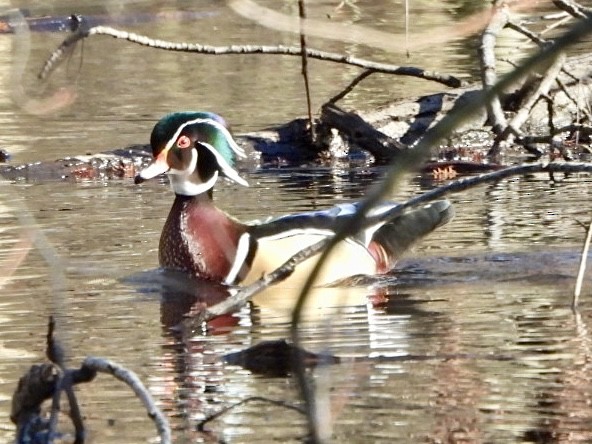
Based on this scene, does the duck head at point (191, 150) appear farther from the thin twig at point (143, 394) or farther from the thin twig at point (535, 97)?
the thin twig at point (143, 394)

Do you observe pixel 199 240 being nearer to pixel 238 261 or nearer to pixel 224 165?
pixel 238 261

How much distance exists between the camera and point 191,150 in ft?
26.9

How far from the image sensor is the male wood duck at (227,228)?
770cm

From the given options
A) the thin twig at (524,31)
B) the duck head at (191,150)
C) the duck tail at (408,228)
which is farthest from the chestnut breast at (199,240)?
the thin twig at (524,31)

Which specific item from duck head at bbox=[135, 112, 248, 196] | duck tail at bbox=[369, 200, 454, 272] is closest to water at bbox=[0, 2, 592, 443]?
duck tail at bbox=[369, 200, 454, 272]

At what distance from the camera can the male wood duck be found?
7699mm

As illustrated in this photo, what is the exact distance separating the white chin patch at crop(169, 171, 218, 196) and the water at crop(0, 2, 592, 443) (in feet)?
1.30

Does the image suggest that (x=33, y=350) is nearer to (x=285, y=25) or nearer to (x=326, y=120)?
(x=285, y=25)

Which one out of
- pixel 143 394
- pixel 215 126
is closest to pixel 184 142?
pixel 215 126

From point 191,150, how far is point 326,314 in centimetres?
177

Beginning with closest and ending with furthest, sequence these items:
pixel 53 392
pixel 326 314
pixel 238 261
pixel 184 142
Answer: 1. pixel 53 392
2. pixel 326 314
3. pixel 238 261
4. pixel 184 142

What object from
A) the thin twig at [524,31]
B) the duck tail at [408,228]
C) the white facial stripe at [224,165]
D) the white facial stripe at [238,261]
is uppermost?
the thin twig at [524,31]

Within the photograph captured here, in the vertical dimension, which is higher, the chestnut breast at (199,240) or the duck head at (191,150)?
the duck head at (191,150)

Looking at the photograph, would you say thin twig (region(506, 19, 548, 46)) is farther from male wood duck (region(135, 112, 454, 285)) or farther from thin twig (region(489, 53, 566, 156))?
male wood duck (region(135, 112, 454, 285))
